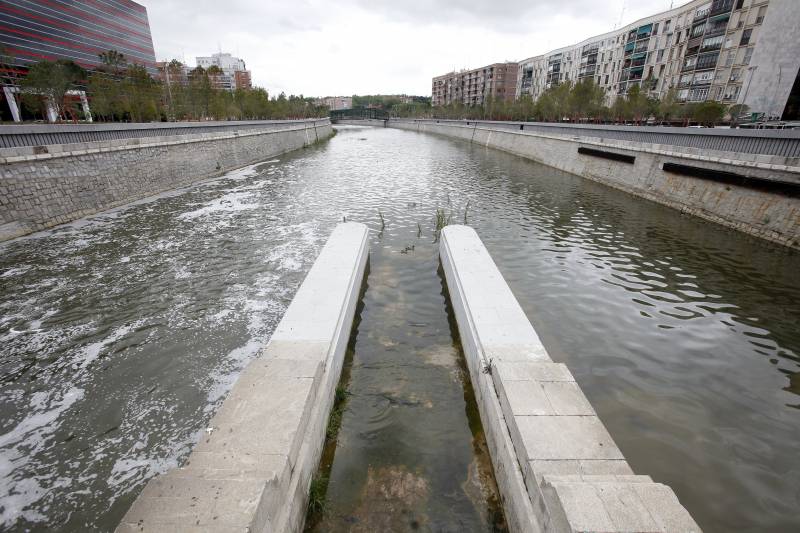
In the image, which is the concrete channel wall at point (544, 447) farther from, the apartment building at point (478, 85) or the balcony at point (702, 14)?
the apartment building at point (478, 85)

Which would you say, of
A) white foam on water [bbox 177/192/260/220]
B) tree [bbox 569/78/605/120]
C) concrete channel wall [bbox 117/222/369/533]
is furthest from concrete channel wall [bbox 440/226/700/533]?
tree [bbox 569/78/605/120]

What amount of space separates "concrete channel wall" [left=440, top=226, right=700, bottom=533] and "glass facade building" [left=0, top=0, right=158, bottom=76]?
220 ft

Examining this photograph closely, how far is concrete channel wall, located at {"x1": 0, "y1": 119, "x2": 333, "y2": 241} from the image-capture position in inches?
494

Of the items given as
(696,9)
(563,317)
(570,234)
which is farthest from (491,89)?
(563,317)

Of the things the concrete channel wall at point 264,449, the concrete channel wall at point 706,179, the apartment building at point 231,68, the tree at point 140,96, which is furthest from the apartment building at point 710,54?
the apartment building at point 231,68

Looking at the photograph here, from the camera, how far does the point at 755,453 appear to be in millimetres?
5102

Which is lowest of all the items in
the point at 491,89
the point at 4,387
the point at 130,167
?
the point at 4,387

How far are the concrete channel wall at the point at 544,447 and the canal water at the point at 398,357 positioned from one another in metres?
0.72

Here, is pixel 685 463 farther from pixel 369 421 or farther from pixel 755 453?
pixel 369 421

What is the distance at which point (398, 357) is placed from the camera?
7.13 m

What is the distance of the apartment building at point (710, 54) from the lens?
38.6m

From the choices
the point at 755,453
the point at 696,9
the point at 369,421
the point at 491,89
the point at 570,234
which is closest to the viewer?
the point at 755,453

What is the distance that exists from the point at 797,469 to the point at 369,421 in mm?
5836

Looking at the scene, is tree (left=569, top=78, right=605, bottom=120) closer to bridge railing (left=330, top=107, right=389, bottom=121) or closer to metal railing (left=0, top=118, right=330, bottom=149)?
metal railing (left=0, top=118, right=330, bottom=149)
